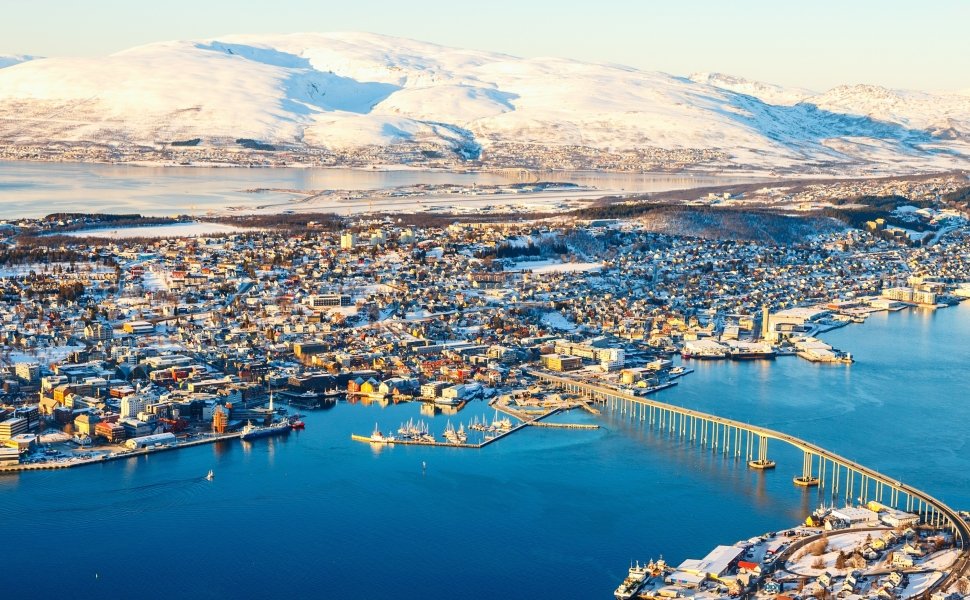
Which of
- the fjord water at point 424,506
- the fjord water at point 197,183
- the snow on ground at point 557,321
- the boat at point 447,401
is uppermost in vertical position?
the fjord water at point 197,183

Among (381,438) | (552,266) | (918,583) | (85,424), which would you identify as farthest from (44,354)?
(918,583)

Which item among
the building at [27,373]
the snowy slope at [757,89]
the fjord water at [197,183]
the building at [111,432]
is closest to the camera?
the building at [111,432]

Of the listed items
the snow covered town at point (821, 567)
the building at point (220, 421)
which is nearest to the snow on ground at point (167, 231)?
the building at point (220, 421)

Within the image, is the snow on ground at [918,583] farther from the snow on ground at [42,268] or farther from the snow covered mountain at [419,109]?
the snow covered mountain at [419,109]

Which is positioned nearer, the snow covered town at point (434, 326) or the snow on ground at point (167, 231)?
the snow covered town at point (434, 326)

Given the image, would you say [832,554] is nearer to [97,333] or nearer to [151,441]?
[151,441]

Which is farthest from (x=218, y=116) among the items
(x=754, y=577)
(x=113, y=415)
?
(x=754, y=577)
